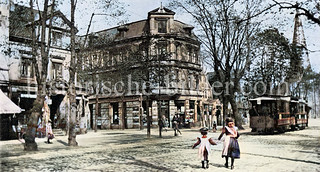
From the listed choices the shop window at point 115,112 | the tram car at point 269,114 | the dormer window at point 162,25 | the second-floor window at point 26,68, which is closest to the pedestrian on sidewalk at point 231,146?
the tram car at point 269,114

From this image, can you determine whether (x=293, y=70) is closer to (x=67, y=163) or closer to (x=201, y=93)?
(x=201, y=93)

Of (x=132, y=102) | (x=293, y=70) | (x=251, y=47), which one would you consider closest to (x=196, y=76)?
(x=132, y=102)

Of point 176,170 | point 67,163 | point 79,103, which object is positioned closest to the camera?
point 176,170

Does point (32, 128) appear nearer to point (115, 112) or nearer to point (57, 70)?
point (57, 70)

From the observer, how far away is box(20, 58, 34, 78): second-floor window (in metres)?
26.5

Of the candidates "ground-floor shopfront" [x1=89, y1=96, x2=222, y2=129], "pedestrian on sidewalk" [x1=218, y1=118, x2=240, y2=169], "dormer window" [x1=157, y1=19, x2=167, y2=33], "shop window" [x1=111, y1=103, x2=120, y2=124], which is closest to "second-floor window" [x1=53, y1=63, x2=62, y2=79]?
"ground-floor shopfront" [x1=89, y1=96, x2=222, y2=129]

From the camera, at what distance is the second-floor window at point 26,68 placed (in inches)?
1045

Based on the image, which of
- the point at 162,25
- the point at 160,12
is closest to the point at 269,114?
the point at 162,25

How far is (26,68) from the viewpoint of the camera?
26.9 meters

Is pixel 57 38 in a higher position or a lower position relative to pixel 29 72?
higher

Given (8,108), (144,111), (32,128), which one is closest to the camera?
(32,128)

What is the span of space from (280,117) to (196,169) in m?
18.7

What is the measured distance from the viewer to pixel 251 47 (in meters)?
30.5

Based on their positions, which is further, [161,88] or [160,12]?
[160,12]
